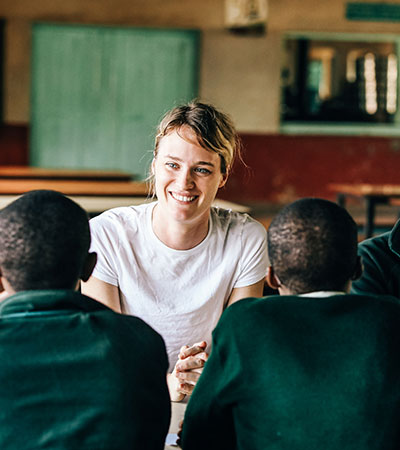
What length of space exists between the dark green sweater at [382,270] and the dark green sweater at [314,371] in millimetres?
577

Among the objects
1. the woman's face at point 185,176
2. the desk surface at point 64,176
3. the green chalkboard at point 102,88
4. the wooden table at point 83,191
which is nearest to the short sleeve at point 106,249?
the woman's face at point 185,176

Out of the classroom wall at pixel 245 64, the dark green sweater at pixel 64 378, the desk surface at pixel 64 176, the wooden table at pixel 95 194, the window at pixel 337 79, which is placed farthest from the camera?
the window at pixel 337 79

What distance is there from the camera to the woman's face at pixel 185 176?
78.4 inches

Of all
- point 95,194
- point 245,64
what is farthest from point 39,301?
point 245,64

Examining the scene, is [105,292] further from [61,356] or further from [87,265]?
[61,356]

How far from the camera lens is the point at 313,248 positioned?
1300 mm

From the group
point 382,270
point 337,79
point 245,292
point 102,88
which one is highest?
point 337,79

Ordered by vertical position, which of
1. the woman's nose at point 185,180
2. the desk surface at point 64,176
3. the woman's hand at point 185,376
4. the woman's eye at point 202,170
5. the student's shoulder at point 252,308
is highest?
the woman's eye at point 202,170

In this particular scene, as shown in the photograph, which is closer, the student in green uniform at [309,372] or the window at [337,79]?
the student in green uniform at [309,372]

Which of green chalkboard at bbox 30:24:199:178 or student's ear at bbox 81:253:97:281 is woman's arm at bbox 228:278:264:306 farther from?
green chalkboard at bbox 30:24:199:178

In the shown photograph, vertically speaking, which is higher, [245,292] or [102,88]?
[102,88]

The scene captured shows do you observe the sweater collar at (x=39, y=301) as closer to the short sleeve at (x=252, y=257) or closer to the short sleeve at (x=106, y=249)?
the short sleeve at (x=106, y=249)

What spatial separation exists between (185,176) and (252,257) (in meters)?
0.31

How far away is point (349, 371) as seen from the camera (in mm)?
1206
